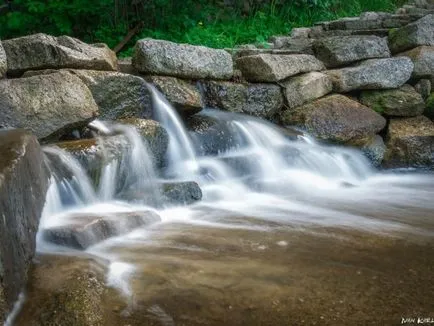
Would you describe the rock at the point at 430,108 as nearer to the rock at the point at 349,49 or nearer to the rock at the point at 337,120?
the rock at the point at 337,120

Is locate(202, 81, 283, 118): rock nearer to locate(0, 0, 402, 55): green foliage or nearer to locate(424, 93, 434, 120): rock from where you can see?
locate(0, 0, 402, 55): green foliage

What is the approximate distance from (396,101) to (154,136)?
403cm

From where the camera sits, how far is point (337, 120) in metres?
6.64

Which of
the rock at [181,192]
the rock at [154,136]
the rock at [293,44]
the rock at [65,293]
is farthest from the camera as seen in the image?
the rock at [293,44]

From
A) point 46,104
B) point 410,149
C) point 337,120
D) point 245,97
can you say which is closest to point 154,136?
point 46,104

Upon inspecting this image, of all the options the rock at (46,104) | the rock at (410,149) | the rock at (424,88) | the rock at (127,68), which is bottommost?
the rock at (410,149)

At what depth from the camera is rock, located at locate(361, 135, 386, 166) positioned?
6.51 metres

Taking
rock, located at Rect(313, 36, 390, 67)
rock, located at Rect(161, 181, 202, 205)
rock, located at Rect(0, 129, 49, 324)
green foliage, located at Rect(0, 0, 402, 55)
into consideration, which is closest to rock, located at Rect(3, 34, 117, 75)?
rock, located at Rect(161, 181, 202, 205)

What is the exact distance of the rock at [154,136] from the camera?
4699mm

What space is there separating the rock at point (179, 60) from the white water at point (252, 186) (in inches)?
18.1

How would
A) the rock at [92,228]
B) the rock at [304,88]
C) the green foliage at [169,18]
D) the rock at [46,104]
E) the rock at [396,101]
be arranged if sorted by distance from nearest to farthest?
1. the rock at [92,228]
2. the rock at [46,104]
3. the rock at [304,88]
4. the rock at [396,101]
5. the green foliage at [169,18]

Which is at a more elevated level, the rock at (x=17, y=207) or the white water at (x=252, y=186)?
the rock at (x=17, y=207)

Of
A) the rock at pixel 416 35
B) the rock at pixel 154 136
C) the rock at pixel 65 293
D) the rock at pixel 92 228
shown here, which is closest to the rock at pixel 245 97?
the rock at pixel 154 136

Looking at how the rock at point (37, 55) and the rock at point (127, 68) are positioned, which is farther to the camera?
the rock at point (127, 68)
